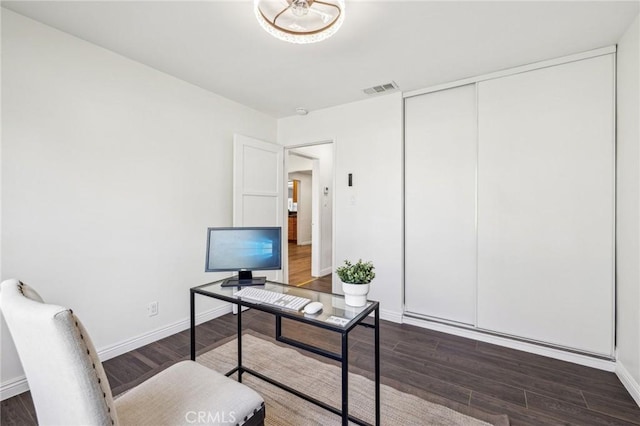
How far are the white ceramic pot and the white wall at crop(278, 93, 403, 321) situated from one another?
1662 mm

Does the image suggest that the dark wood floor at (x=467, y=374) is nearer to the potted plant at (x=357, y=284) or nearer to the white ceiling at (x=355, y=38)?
the potted plant at (x=357, y=284)

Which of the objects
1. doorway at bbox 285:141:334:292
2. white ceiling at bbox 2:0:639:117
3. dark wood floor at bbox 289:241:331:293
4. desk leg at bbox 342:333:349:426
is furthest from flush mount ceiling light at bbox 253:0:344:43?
dark wood floor at bbox 289:241:331:293

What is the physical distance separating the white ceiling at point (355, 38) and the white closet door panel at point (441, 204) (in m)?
0.34

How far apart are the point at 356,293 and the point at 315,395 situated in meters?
0.87

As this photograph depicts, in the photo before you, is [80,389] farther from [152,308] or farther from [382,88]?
[382,88]

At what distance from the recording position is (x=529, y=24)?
6.34ft

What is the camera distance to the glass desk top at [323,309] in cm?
132

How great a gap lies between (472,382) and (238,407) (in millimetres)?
1758

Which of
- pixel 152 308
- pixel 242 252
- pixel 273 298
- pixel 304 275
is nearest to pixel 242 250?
pixel 242 252

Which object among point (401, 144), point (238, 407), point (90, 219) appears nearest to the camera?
point (238, 407)

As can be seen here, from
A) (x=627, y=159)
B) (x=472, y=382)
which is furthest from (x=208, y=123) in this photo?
(x=627, y=159)

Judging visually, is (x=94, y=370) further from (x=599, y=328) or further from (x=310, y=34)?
(x=599, y=328)

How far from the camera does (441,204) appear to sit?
289cm

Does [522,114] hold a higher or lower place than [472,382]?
higher
